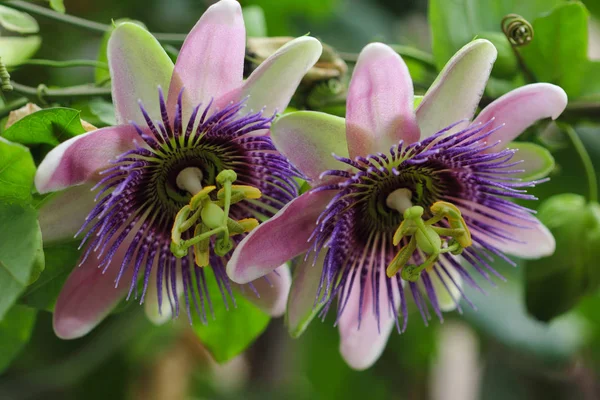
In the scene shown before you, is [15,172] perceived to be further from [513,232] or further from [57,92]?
[513,232]

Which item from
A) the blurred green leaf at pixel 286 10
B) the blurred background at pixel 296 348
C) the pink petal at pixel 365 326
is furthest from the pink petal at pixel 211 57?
the blurred green leaf at pixel 286 10

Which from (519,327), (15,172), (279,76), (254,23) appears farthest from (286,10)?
(15,172)

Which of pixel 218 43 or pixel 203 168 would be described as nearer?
pixel 218 43

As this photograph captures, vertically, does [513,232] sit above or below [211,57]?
below

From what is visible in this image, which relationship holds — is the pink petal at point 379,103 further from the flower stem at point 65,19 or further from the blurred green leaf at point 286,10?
the blurred green leaf at point 286,10

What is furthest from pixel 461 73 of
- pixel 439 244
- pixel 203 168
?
pixel 203 168

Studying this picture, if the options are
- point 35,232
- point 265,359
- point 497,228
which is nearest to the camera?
point 35,232

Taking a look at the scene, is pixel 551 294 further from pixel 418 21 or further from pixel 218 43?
pixel 418 21
